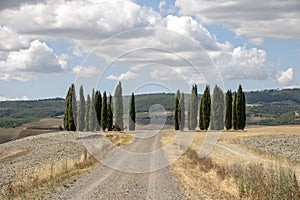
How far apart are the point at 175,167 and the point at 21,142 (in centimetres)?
3809

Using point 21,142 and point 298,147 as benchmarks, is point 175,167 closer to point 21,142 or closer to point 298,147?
point 298,147

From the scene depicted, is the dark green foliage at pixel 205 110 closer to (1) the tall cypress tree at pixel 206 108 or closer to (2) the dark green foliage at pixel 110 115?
(1) the tall cypress tree at pixel 206 108

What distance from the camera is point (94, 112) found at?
7138 centimetres

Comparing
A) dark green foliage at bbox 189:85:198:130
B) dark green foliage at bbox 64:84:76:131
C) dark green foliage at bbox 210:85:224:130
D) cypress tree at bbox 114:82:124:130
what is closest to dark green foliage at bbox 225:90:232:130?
dark green foliage at bbox 210:85:224:130

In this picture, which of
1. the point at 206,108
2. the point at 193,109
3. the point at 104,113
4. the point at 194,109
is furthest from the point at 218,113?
the point at 104,113

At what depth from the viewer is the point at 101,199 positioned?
13516mm

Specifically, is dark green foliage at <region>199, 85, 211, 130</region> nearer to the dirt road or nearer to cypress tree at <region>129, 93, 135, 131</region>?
cypress tree at <region>129, 93, 135, 131</region>

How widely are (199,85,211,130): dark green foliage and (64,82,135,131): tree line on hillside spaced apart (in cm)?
1178

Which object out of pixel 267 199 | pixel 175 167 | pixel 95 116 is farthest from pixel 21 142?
pixel 267 199

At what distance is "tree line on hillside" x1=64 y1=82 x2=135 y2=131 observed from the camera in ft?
225

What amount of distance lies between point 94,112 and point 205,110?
746 inches

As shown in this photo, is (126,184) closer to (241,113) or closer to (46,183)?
(46,183)

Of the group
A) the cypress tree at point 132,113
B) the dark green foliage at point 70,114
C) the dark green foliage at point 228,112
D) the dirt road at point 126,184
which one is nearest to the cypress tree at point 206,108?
the dark green foliage at point 228,112

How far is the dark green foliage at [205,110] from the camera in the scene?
76.8 meters
